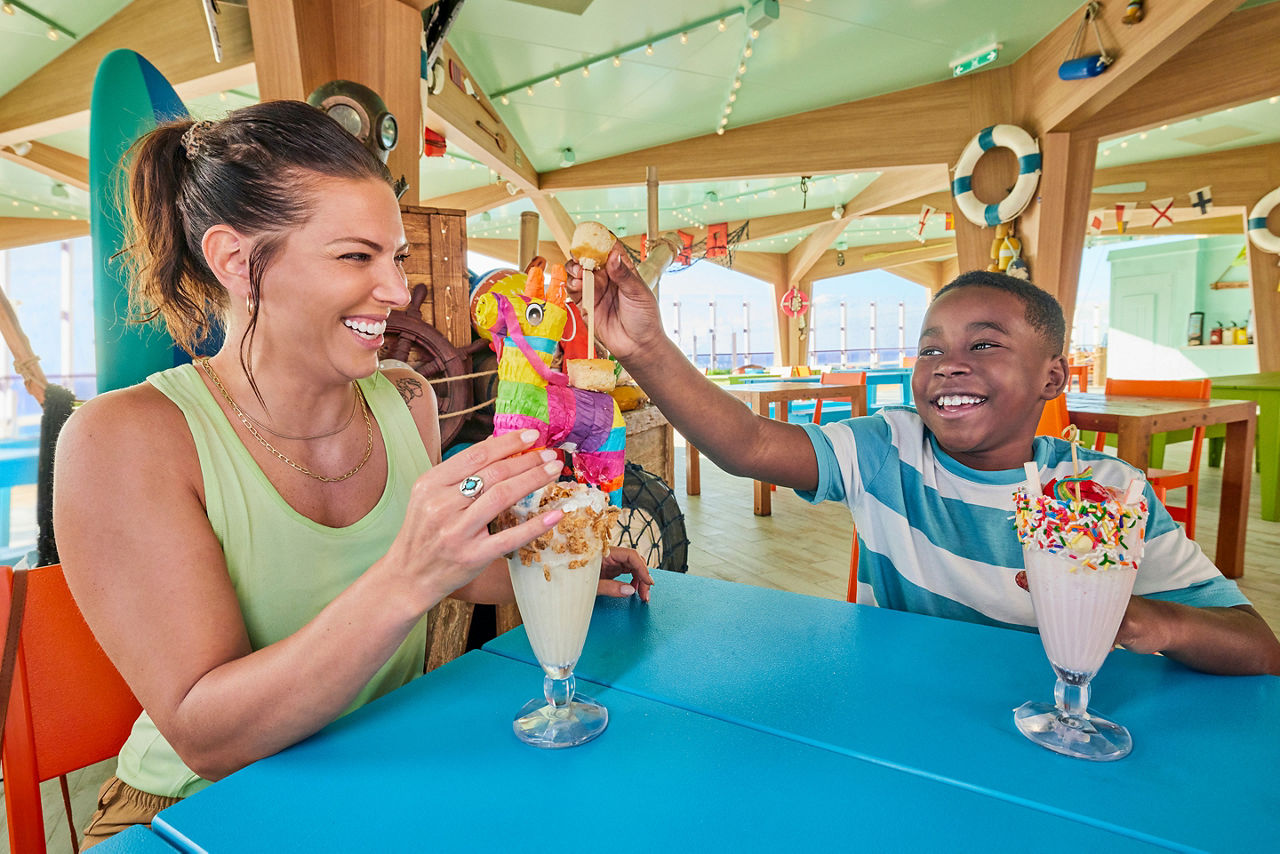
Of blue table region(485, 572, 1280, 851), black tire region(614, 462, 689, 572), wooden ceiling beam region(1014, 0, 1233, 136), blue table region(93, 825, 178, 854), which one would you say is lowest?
black tire region(614, 462, 689, 572)

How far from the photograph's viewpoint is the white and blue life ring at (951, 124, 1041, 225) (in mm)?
4895

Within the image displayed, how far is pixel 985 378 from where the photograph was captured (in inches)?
46.6

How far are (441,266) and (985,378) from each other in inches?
70.2

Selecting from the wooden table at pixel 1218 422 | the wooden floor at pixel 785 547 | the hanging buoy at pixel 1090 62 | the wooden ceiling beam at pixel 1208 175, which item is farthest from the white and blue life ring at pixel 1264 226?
the wooden table at pixel 1218 422

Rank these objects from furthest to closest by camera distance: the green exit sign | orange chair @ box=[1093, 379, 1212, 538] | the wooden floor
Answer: the green exit sign < orange chair @ box=[1093, 379, 1212, 538] < the wooden floor

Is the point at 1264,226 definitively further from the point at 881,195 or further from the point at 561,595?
the point at 561,595

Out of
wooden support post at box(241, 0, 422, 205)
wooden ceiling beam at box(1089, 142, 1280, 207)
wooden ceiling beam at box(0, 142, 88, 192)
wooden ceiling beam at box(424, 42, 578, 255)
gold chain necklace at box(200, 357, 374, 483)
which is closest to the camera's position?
gold chain necklace at box(200, 357, 374, 483)

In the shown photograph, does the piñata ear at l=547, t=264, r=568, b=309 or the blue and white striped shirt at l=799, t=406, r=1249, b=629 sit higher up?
the piñata ear at l=547, t=264, r=568, b=309

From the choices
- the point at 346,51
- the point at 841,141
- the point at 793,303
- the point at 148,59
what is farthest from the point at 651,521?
the point at 793,303

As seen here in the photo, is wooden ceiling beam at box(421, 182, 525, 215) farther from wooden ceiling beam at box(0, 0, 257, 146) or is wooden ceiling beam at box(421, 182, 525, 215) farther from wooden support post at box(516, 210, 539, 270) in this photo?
wooden support post at box(516, 210, 539, 270)

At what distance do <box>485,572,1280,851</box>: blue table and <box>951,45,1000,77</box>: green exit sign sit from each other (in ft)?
17.0

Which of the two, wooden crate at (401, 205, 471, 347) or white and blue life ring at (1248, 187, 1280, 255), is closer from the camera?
wooden crate at (401, 205, 471, 347)

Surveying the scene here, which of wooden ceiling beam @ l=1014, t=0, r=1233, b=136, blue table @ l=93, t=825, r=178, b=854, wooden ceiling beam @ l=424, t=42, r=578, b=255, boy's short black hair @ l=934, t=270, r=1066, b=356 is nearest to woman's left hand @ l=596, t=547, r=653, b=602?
blue table @ l=93, t=825, r=178, b=854

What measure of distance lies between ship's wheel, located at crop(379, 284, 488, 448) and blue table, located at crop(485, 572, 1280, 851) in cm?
132
